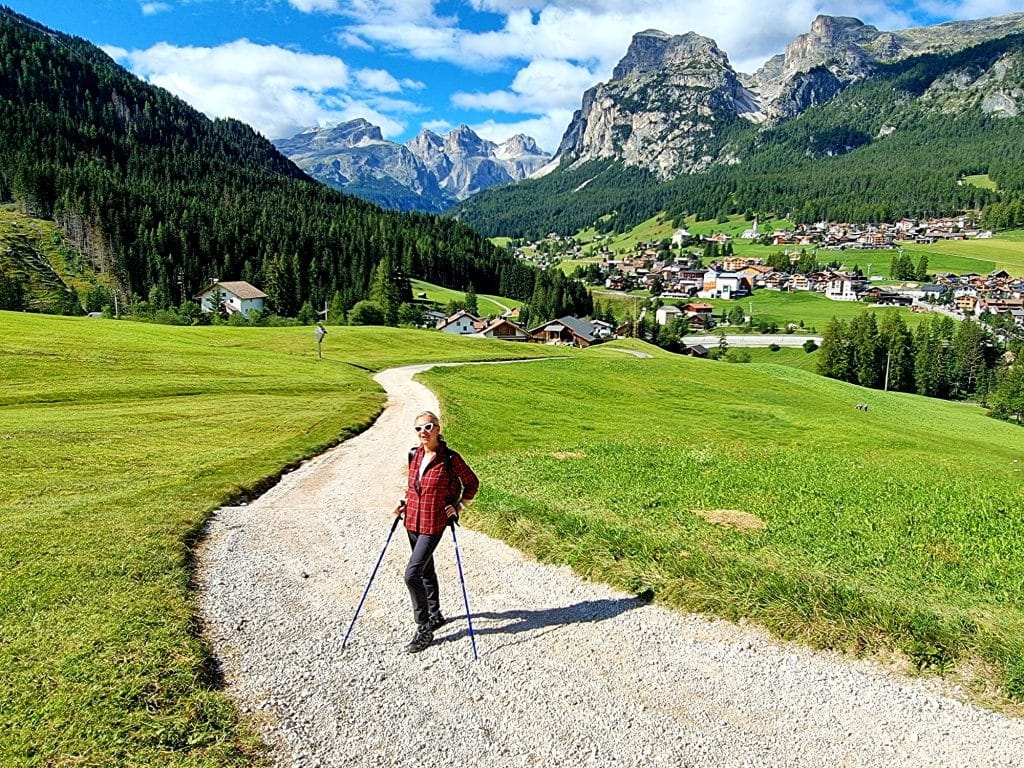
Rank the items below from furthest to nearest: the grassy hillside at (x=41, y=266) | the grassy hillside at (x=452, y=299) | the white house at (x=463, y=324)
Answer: the grassy hillside at (x=452, y=299) → the white house at (x=463, y=324) → the grassy hillside at (x=41, y=266)

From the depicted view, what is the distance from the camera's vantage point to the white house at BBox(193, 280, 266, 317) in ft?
473

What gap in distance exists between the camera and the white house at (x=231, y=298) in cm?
14430

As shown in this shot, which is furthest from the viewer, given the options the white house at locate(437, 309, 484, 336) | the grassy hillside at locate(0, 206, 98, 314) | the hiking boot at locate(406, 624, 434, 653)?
the white house at locate(437, 309, 484, 336)

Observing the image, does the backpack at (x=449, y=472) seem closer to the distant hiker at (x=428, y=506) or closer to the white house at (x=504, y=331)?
the distant hiker at (x=428, y=506)

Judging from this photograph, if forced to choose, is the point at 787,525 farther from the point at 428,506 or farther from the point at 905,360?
the point at 905,360

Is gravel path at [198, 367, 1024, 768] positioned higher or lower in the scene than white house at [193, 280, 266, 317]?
lower

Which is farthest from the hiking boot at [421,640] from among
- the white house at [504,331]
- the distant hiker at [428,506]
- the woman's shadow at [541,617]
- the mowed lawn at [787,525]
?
the white house at [504,331]

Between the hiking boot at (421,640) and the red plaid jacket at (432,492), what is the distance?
164 cm

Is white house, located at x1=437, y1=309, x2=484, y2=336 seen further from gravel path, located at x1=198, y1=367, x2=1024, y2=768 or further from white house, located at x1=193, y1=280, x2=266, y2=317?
gravel path, located at x1=198, y1=367, x2=1024, y2=768

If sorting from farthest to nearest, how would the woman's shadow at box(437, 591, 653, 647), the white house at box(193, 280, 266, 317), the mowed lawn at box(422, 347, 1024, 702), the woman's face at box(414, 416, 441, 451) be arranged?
the white house at box(193, 280, 266, 317) < the woman's shadow at box(437, 591, 653, 647) < the woman's face at box(414, 416, 441, 451) < the mowed lawn at box(422, 347, 1024, 702)

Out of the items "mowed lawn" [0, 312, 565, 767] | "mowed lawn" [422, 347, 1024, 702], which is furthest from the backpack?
"mowed lawn" [0, 312, 565, 767]

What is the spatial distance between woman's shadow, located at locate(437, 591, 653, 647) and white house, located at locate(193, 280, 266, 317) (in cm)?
14732

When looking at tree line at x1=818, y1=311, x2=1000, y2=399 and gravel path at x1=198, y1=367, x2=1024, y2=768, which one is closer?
gravel path at x1=198, y1=367, x2=1024, y2=768

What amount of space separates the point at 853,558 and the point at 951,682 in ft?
17.5
